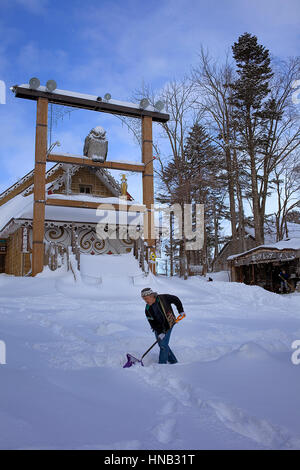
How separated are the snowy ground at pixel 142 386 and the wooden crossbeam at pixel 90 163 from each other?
9.35 meters

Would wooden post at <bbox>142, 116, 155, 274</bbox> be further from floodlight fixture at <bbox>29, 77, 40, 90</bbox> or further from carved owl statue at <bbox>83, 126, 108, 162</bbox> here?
floodlight fixture at <bbox>29, 77, 40, 90</bbox>

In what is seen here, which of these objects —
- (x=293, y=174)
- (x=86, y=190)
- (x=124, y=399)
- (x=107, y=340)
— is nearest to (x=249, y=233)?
(x=293, y=174)

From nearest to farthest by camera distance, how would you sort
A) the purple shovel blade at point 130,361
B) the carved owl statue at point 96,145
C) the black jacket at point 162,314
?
the purple shovel blade at point 130,361
the black jacket at point 162,314
the carved owl statue at point 96,145

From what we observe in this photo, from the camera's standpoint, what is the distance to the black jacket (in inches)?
230

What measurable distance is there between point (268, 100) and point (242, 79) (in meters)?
2.39

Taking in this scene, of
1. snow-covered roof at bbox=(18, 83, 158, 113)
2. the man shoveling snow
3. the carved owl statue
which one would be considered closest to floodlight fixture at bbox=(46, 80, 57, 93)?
snow-covered roof at bbox=(18, 83, 158, 113)

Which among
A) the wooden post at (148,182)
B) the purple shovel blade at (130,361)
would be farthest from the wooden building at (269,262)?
the purple shovel blade at (130,361)

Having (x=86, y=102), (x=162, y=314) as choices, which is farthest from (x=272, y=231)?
(x=162, y=314)

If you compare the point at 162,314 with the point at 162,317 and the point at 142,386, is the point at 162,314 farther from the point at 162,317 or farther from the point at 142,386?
the point at 142,386

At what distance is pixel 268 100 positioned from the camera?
84.7 feet

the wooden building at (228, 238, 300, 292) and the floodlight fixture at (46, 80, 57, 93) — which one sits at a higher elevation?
the floodlight fixture at (46, 80, 57, 93)

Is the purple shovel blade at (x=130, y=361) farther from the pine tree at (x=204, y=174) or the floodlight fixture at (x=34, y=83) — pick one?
the pine tree at (x=204, y=174)

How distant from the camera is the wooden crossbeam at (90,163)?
17.1 m

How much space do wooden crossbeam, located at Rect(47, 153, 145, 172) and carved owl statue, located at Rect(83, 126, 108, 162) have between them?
0.25 metres
